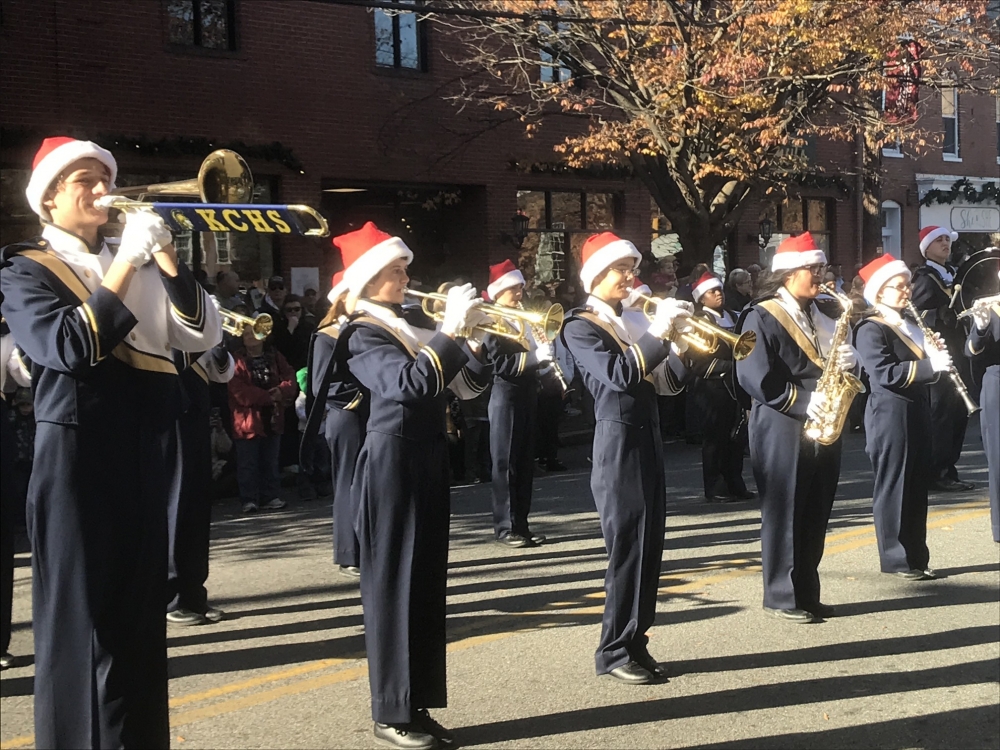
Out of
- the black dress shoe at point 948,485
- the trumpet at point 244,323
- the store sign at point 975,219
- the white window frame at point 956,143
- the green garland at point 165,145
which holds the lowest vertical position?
the black dress shoe at point 948,485

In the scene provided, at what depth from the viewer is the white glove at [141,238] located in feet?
13.2

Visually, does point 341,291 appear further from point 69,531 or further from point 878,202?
point 878,202

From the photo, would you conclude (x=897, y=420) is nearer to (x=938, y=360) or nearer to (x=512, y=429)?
(x=938, y=360)

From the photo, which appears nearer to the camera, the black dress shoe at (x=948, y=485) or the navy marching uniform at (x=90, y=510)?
the navy marching uniform at (x=90, y=510)

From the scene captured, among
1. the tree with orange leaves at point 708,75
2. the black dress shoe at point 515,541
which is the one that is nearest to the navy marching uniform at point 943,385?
the black dress shoe at point 515,541

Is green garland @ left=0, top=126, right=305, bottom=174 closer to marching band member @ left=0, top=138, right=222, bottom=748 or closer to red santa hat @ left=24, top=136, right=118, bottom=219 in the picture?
red santa hat @ left=24, top=136, right=118, bottom=219

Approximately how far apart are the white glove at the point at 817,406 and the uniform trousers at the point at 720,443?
14.8ft

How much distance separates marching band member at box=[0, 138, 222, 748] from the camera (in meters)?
4.01

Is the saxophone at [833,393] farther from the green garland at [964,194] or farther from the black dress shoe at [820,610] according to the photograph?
the green garland at [964,194]

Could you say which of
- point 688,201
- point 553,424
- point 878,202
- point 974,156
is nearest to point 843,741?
point 553,424

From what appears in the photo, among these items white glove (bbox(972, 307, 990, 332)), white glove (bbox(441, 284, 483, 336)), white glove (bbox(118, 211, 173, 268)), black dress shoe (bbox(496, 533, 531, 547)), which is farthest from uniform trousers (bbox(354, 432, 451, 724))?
white glove (bbox(972, 307, 990, 332))

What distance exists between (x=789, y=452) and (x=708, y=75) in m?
10.4

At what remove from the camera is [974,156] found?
105 ft

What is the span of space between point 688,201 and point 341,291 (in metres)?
13.3
